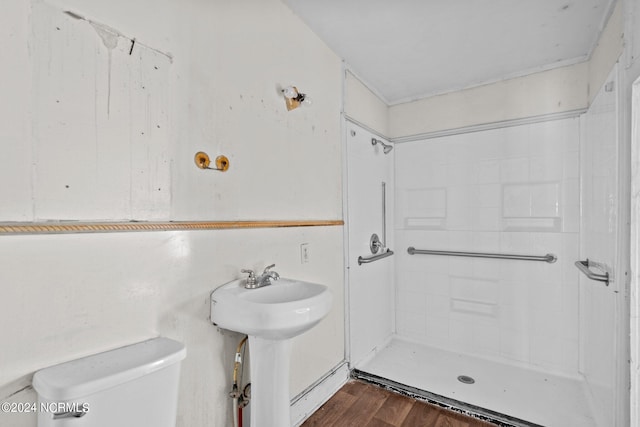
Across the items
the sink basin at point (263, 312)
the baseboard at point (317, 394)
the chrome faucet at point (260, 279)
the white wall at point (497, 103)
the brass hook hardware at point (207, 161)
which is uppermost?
the white wall at point (497, 103)

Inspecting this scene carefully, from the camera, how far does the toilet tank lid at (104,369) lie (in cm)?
72

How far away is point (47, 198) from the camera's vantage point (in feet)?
2.67

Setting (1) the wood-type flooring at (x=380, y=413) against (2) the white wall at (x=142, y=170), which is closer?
(2) the white wall at (x=142, y=170)

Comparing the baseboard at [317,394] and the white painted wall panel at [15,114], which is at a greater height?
the white painted wall panel at [15,114]

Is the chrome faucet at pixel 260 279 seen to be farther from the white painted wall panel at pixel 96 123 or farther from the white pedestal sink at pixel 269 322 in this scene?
the white painted wall panel at pixel 96 123

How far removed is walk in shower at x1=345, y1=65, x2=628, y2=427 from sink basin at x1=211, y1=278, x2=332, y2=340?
1.00 meters

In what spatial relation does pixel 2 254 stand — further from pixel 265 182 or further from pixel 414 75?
pixel 414 75

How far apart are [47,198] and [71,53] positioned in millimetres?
421

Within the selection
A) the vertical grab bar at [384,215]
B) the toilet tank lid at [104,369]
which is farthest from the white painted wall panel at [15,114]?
the vertical grab bar at [384,215]

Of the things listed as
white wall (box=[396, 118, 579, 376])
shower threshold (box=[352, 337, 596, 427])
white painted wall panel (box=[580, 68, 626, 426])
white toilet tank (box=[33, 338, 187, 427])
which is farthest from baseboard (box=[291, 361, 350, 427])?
white painted wall panel (box=[580, 68, 626, 426])

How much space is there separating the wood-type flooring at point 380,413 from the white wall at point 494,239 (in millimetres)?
873

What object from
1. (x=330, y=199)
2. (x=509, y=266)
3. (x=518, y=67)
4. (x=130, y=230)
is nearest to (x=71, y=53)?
(x=130, y=230)

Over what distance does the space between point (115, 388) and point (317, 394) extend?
1.29m

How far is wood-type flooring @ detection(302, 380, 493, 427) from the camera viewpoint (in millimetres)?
1672
